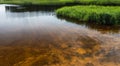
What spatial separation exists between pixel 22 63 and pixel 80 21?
1339 cm

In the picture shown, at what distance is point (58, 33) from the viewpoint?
17094 mm

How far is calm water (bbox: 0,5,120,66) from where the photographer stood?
1074cm

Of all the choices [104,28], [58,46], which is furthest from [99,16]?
[58,46]

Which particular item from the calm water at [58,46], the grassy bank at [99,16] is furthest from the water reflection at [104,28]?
the grassy bank at [99,16]

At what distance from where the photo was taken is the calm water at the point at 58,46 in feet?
35.2

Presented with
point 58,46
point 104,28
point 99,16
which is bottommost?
point 58,46

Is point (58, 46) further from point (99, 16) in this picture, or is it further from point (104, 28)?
point (99, 16)

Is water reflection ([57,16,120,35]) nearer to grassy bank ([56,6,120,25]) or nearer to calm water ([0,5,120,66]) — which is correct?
calm water ([0,5,120,66])

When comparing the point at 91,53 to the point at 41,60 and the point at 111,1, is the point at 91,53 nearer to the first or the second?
the point at 41,60

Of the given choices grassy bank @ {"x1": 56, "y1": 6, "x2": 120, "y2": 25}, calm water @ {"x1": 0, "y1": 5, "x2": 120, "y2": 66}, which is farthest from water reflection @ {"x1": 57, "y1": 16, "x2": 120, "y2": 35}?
grassy bank @ {"x1": 56, "y1": 6, "x2": 120, "y2": 25}

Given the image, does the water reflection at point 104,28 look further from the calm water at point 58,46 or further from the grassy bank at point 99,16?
the grassy bank at point 99,16

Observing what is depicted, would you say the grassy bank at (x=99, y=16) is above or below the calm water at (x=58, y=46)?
above

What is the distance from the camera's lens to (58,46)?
1352 cm

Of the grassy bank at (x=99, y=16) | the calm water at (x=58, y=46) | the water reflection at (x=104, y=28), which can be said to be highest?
the grassy bank at (x=99, y=16)
